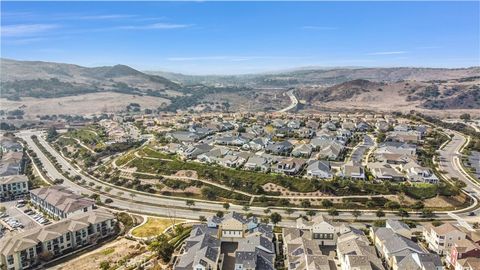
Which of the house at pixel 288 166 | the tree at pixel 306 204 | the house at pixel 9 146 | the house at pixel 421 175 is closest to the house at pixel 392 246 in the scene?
the tree at pixel 306 204

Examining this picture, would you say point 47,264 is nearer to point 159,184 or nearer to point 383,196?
point 159,184

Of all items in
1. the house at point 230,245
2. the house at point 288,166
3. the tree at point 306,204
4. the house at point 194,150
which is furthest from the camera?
the house at point 194,150

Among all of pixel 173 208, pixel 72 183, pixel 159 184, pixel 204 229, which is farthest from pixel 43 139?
A: pixel 204 229

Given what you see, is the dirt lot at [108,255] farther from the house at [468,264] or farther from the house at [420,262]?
the house at [468,264]

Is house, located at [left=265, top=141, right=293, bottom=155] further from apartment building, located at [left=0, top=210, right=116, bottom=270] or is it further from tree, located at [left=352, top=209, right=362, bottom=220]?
apartment building, located at [left=0, top=210, right=116, bottom=270]

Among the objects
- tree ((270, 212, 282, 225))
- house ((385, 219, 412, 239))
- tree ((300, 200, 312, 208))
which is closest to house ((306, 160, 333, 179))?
tree ((300, 200, 312, 208))
